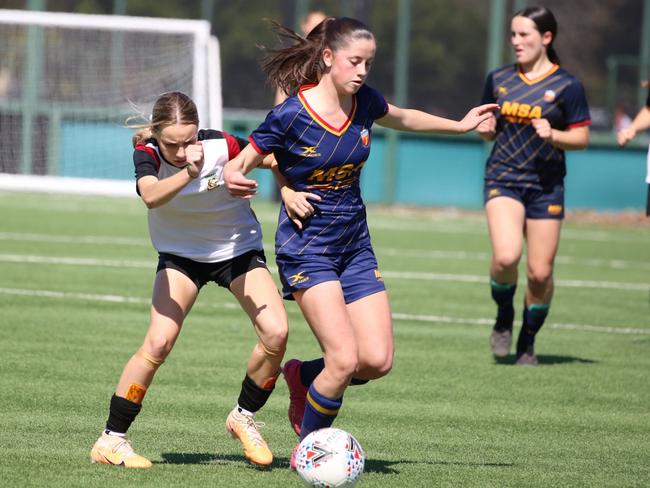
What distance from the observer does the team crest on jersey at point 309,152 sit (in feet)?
18.4

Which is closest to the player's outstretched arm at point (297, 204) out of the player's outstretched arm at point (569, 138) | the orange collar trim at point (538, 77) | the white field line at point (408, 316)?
the player's outstretched arm at point (569, 138)

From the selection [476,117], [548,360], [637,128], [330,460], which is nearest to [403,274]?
[548,360]

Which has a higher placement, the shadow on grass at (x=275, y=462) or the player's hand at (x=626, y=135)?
the player's hand at (x=626, y=135)

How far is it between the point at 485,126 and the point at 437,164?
1808 centimetres

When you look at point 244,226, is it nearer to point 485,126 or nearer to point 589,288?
point 485,126

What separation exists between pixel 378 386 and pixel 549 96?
8.38 feet

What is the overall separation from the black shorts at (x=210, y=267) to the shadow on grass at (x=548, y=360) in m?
3.59

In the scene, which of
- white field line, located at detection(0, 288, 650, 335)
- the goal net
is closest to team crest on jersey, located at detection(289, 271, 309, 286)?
white field line, located at detection(0, 288, 650, 335)

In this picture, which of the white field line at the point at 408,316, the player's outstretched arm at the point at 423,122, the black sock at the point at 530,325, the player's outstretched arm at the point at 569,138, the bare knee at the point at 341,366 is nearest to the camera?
the bare knee at the point at 341,366

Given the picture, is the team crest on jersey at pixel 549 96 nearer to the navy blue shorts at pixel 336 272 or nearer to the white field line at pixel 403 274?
the navy blue shorts at pixel 336 272

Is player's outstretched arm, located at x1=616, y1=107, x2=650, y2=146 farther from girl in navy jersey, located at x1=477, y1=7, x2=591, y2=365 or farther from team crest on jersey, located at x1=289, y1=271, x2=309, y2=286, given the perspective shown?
team crest on jersey, located at x1=289, y1=271, x2=309, y2=286

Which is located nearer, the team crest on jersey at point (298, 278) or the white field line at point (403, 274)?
the team crest on jersey at point (298, 278)

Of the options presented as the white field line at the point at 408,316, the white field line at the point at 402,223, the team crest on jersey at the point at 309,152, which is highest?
the team crest on jersey at the point at 309,152

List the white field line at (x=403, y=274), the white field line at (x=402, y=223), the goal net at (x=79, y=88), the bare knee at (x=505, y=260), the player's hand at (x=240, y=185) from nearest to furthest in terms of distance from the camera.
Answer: the player's hand at (x=240, y=185) < the bare knee at (x=505, y=260) < the white field line at (x=403, y=274) < the goal net at (x=79, y=88) < the white field line at (x=402, y=223)
